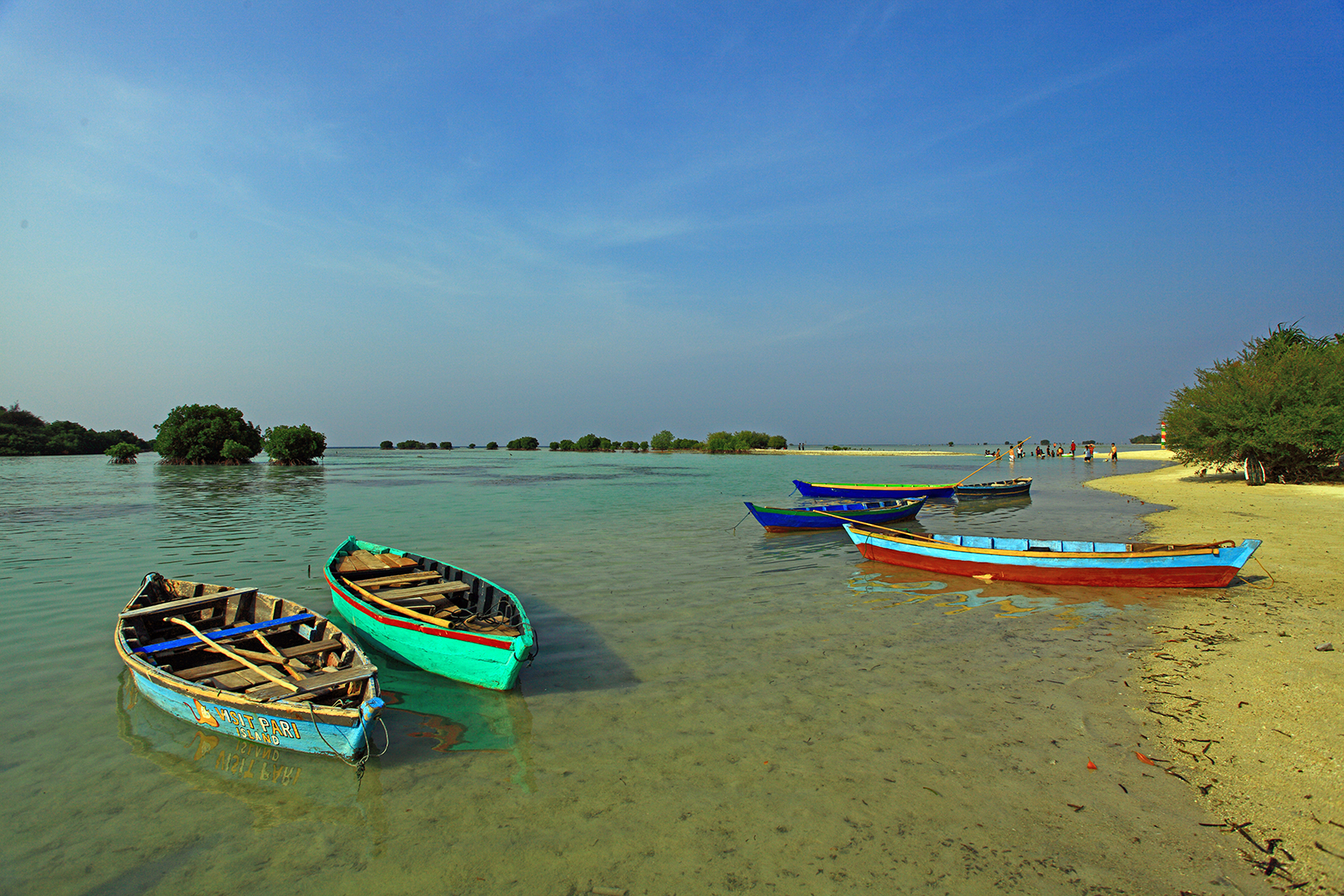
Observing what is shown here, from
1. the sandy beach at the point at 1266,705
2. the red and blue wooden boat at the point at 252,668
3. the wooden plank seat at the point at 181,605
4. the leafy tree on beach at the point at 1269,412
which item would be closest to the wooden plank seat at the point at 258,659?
the red and blue wooden boat at the point at 252,668

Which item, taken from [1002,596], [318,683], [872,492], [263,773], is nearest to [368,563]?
[318,683]

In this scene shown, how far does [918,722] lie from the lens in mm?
7520

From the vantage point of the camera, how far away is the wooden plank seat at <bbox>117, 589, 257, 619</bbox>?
942 cm

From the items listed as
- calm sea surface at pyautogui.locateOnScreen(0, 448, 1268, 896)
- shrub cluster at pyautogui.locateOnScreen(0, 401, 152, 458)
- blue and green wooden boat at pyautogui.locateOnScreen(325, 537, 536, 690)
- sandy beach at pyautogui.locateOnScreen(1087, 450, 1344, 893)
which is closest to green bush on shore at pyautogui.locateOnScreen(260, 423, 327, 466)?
shrub cluster at pyautogui.locateOnScreen(0, 401, 152, 458)

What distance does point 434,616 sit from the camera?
10578 mm

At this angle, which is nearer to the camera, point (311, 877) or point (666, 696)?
point (311, 877)

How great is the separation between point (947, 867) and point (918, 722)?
8.88 ft

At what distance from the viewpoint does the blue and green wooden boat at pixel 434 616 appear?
8.32m

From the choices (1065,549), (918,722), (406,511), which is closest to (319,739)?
(918,722)

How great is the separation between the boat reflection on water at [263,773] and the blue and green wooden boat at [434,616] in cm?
194

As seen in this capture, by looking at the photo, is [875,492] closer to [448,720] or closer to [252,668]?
[448,720]

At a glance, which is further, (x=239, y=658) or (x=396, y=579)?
(x=396, y=579)

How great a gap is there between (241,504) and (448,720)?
32.3m

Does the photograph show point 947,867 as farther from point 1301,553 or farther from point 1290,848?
point 1301,553
